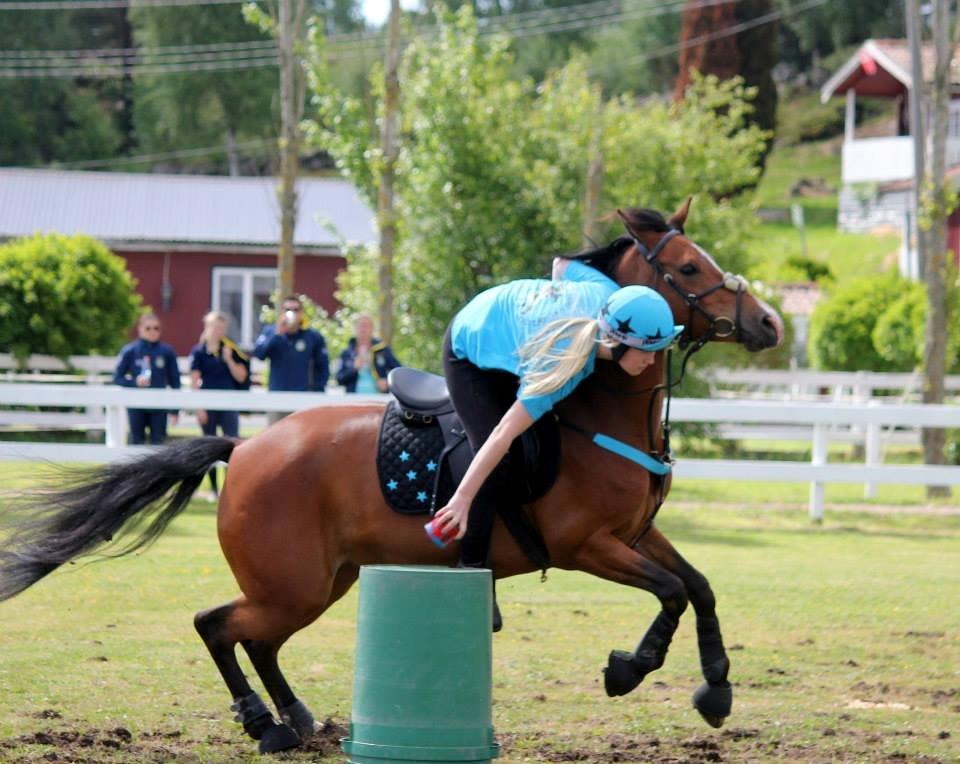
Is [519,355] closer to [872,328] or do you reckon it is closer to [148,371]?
[148,371]

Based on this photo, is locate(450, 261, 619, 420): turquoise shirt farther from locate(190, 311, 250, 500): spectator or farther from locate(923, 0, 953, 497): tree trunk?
locate(923, 0, 953, 497): tree trunk

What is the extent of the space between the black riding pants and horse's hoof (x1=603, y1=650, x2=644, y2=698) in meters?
0.69

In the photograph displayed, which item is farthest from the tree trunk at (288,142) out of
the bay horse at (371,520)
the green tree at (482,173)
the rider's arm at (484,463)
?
the rider's arm at (484,463)

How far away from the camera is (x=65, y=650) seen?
27.3 ft

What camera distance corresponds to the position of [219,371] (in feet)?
53.2

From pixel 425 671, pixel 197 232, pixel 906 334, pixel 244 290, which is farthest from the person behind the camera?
pixel 197 232

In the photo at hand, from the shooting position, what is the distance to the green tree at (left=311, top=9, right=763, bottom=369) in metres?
21.4

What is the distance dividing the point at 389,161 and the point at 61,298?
834 cm

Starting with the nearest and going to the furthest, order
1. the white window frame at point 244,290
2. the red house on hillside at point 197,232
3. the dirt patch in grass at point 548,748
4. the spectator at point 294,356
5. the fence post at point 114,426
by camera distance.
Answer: the dirt patch in grass at point 548,748 < the spectator at point 294,356 < the fence post at point 114,426 < the white window frame at point 244,290 < the red house on hillside at point 197,232

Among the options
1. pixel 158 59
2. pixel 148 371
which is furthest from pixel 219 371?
pixel 158 59

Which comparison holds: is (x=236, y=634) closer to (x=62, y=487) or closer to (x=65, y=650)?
(x=62, y=487)

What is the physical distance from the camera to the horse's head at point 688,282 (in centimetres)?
654

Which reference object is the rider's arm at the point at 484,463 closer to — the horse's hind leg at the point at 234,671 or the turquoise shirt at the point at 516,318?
the turquoise shirt at the point at 516,318

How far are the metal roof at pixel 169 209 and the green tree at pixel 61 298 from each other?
10473mm
